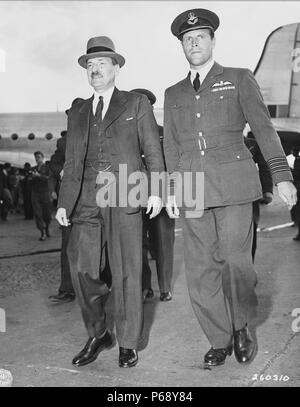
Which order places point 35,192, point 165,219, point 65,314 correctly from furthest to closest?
point 35,192
point 165,219
point 65,314

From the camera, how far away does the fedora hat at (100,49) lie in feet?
12.1

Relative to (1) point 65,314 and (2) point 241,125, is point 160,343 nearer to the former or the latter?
(1) point 65,314

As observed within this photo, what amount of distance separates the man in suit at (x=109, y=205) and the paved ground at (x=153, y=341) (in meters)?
0.22

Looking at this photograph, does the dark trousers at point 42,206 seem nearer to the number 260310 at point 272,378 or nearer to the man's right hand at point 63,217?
the man's right hand at point 63,217

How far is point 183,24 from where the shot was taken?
3.62 meters

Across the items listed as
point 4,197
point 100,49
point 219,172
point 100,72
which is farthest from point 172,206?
point 4,197

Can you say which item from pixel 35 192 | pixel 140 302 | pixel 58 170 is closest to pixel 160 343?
pixel 140 302

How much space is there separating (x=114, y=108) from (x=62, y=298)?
7.97 ft

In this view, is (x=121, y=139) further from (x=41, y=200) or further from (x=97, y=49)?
(x=41, y=200)

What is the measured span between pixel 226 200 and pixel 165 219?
229 centimetres

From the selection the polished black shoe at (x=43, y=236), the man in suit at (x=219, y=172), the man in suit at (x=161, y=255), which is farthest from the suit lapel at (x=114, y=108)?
the polished black shoe at (x=43, y=236)

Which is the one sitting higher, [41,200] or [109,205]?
[109,205]

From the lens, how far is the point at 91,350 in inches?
147

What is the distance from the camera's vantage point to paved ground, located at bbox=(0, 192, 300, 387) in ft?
11.1
